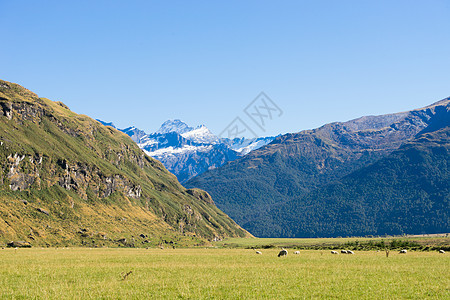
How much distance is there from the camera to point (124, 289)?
119 ft

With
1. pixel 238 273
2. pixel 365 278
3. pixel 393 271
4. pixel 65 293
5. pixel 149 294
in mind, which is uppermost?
pixel 65 293

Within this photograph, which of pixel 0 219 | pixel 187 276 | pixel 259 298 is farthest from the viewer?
pixel 0 219

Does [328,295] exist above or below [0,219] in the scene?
below

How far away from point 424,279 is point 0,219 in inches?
8035

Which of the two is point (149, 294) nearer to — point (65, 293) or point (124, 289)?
point (124, 289)

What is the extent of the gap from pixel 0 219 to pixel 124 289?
191 meters

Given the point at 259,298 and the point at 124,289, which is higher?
the point at 124,289

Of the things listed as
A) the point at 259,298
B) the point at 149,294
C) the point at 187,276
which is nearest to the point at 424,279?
the point at 259,298

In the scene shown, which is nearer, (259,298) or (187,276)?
(259,298)

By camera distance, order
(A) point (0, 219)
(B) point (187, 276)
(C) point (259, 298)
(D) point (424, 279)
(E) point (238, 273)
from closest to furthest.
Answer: (C) point (259, 298), (D) point (424, 279), (B) point (187, 276), (E) point (238, 273), (A) point (0, 219)

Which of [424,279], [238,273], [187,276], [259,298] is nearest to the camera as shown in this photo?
[259,298]

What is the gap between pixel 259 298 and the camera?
3256cm

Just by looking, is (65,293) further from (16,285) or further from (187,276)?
(187,276)

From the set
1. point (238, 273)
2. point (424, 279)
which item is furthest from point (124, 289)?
point (424, 279)
